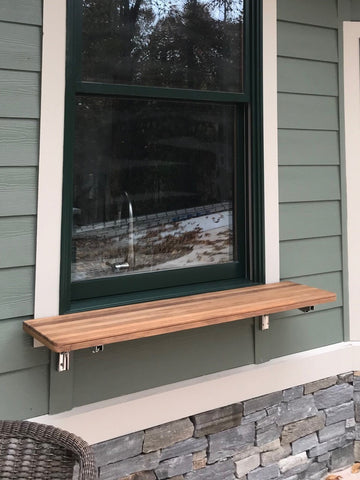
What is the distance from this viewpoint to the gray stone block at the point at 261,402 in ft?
7.03

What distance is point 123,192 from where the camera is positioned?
1962mm

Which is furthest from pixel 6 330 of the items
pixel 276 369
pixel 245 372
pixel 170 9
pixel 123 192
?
pixel 170 9

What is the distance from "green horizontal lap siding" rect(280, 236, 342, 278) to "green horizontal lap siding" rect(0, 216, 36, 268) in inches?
46.3

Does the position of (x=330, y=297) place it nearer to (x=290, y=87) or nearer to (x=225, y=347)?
(x=225, y=347)

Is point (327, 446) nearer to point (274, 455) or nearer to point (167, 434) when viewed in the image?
point (274, 455)

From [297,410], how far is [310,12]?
198 centimetres

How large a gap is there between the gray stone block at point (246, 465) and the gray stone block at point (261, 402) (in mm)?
221

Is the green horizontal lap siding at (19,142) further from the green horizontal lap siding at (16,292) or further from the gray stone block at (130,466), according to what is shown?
the gray stone block at (130,466)

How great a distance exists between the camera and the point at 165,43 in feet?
6.66

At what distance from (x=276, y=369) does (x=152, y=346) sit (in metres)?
0.67

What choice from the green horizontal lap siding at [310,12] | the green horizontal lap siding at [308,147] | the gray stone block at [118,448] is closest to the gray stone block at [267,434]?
the gray stone block at [118,448]

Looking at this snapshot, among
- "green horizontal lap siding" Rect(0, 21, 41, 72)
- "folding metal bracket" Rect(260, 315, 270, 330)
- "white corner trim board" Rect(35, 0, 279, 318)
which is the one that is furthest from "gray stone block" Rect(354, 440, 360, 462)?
"green horizontal lap siding" Rect(0, 21, 41, 72)

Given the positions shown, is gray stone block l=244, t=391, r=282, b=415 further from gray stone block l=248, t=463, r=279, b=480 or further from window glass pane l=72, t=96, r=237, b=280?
window glass pane l=72, t=96, r=237, b=280

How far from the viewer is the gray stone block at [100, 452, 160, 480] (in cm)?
181
